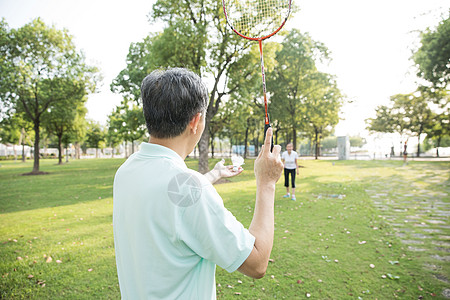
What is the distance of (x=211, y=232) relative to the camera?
114 cm

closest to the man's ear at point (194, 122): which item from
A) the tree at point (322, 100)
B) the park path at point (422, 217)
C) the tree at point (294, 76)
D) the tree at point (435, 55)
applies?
the park path at point (422, 217)

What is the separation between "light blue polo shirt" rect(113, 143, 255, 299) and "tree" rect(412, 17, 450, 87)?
862 inches

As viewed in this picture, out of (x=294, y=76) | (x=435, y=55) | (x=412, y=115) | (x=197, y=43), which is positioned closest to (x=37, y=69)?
(x=197, y=43)

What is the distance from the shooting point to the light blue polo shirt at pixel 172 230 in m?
1.16

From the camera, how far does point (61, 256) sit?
5664 millimetres

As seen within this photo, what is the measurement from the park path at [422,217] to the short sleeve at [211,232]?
475 cm

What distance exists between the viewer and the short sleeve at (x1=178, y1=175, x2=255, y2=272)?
1141 millimetres

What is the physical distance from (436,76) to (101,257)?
23034mm

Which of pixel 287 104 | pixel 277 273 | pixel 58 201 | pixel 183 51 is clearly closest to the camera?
pixel 277 273

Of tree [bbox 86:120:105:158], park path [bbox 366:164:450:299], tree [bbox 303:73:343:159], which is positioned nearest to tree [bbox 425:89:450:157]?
tree [bbox 303:73:343:159]

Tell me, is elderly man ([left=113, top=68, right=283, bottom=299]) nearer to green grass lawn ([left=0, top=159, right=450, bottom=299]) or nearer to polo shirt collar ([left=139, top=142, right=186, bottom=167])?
polo shirt collar ([left=139, top=142, right=186, bottom=167])

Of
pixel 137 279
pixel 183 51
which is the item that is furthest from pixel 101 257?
pixel 183 51

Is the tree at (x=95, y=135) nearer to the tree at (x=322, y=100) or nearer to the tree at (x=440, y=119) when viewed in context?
the tree at (x=322, y=100)

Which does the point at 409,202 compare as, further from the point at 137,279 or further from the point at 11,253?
the point at 11,253
